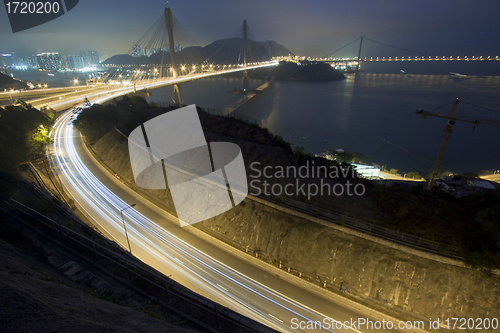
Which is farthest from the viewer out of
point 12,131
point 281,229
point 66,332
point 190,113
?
point 190,113

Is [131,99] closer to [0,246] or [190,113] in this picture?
[190,113]

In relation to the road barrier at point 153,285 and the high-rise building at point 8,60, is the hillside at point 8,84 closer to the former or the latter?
the road barrier at point 153,285

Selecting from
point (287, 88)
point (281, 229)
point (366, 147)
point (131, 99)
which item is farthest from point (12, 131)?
point (287, 88)

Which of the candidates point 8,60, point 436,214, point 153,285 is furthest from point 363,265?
point 8,60

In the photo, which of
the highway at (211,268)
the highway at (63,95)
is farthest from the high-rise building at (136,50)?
the highway at (211,268)

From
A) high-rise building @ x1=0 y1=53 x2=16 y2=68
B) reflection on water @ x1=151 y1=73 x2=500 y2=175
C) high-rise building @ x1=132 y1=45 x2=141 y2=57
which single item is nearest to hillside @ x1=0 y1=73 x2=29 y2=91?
high-rise building @ x1=132 y1=45 x2=141 y2=57

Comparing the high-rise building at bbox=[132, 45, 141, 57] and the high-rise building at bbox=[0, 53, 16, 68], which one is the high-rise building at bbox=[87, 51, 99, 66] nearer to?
the high-rise building at bbox=[0, 53, 16, 68]
